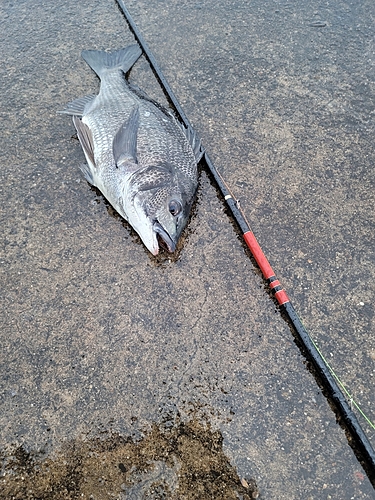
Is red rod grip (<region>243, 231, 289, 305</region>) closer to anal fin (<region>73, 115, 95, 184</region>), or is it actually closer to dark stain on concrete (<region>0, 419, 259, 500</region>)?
dark stain on concrete (<region>0, 419, 259, 500</region>)

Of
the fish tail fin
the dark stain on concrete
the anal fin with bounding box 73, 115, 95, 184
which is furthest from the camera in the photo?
the fish tail fin

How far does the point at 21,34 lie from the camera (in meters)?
5.05

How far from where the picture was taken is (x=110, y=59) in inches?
181

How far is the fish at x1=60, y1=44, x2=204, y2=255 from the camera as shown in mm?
3361

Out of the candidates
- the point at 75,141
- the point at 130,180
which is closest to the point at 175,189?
the point at 130,180

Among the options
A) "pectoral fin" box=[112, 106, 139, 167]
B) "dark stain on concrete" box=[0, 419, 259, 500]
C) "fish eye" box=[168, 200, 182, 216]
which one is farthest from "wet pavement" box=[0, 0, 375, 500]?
"pectoral fin" box=[112, 106, 139, 167]

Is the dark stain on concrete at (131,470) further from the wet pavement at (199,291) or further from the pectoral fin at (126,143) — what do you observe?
the pectoral fin at (126,143)

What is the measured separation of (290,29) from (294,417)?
429 centimetres

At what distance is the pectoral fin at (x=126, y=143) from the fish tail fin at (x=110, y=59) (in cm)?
101

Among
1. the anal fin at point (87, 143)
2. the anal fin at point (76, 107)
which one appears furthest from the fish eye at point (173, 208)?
the anal fin at point (76, 107)

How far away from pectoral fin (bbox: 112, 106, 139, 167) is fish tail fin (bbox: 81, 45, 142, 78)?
40.0 inches

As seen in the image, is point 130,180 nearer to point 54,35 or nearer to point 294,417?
point 294,417

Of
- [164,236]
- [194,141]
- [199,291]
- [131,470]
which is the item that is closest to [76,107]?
[194,141]

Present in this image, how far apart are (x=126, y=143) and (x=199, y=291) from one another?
4.46 feet
